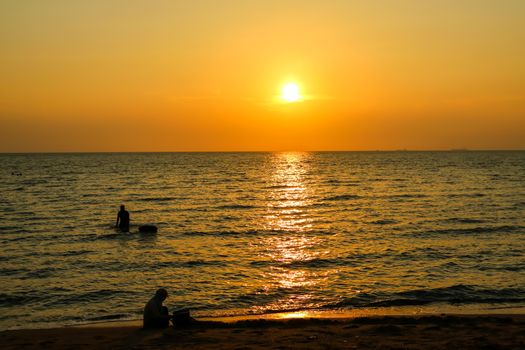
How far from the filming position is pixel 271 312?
56.3ft

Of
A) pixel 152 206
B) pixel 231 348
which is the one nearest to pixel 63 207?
pixel 152 206

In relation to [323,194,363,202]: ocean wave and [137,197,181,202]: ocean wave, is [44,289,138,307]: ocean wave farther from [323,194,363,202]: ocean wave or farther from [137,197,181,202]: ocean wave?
[323,194,363,202]: ocean wave

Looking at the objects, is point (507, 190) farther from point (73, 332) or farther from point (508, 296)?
point (73, 332)

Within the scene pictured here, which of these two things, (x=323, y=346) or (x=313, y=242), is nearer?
(x=323, y=346)

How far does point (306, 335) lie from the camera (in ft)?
44.3

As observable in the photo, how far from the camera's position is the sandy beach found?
41.4 ft

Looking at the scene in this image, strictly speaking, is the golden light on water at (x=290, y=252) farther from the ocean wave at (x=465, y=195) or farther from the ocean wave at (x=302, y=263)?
the ocean wave at (x=465, y=195)

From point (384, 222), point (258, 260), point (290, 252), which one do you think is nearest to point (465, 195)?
point (384, 222)

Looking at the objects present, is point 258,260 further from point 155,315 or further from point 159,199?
point 159,199

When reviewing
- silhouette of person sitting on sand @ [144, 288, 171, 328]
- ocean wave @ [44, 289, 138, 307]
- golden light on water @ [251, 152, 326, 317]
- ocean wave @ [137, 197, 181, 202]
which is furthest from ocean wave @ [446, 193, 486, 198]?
silhouette of person sitting on sand @ [144, 288, 171, 328]

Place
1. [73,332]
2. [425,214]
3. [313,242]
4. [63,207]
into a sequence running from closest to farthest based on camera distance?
[73,332]
[313,242]
[425,214]
[63,207]

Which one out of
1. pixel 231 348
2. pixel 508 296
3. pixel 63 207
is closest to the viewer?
pixel 231 348

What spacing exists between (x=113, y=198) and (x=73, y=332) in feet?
146

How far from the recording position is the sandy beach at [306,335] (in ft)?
41.4
